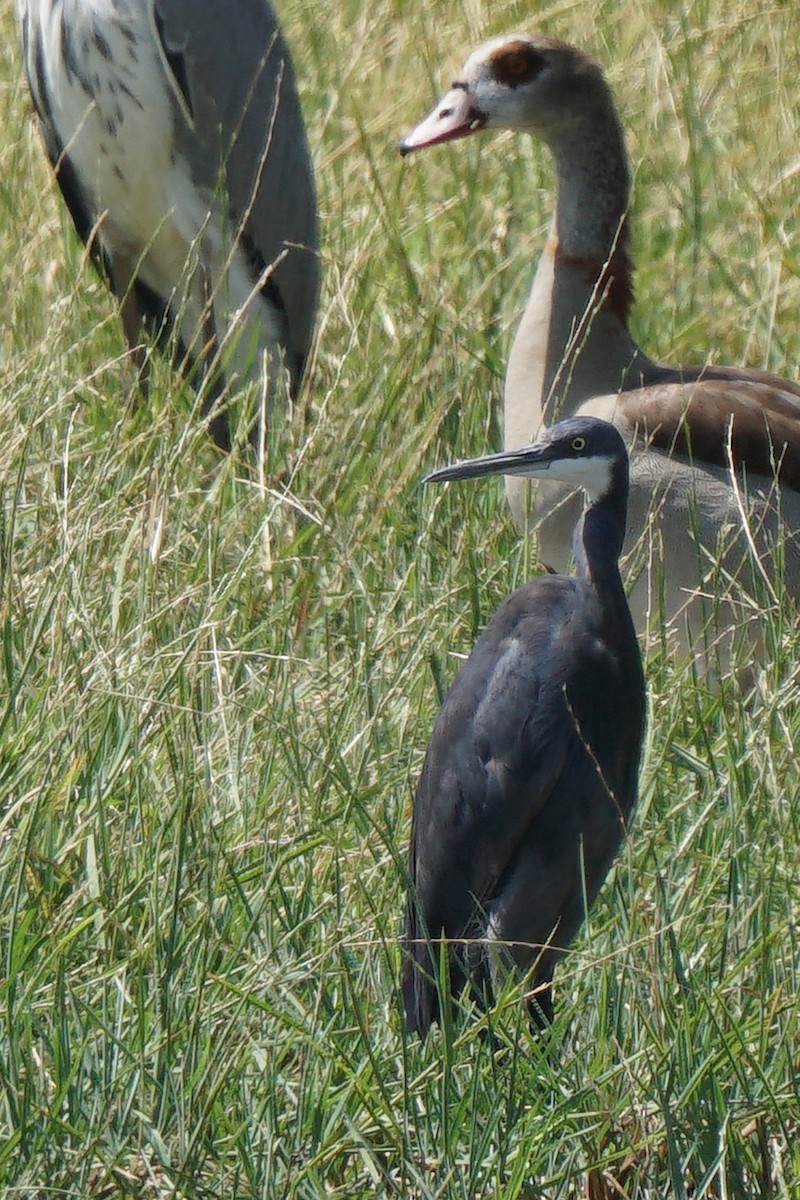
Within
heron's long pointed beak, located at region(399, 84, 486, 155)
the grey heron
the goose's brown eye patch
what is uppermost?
the goose's brown eye patch

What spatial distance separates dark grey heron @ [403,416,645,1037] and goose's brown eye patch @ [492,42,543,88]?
5.65 feet

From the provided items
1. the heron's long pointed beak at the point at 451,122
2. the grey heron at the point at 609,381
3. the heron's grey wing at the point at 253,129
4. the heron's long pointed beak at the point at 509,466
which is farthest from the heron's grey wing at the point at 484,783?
the heron's grey wing at the point at 253,129

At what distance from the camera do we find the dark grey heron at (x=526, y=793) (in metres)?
2.34

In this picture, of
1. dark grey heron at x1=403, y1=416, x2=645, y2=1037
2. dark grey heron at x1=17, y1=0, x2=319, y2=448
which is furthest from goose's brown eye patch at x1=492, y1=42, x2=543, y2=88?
dark grey heron at x1=403, y1=416, x2=645, y2=1037

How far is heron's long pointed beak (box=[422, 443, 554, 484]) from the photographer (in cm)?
266

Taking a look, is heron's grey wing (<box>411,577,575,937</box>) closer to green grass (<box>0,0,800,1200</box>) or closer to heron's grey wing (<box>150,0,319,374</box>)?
green grass (<box>0,0,800,1200</box>)

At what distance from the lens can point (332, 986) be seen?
2.33 metres

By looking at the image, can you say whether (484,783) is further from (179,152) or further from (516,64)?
(179,152)

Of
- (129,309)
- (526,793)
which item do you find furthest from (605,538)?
(129,309)

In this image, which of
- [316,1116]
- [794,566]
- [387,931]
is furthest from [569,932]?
[794,566]

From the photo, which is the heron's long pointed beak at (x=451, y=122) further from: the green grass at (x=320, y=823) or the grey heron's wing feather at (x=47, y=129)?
the grey heron's wing feather at (x=47, y=129)

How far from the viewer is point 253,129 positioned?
5.08 metres

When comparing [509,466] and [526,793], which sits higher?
[509,466]

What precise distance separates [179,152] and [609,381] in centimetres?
149
